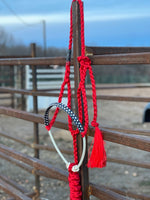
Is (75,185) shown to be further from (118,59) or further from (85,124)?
(118,59)

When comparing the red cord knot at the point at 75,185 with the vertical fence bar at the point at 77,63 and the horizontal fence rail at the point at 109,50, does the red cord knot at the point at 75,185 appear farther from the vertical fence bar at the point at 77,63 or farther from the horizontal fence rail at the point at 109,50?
the horizontal fence rail at the point at 109,50

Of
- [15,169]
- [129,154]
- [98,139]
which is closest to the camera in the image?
[98,139]

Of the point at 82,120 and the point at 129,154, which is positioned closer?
the point at 82,120

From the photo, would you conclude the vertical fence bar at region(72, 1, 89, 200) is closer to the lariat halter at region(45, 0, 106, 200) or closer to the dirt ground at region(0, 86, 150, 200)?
the lariat halter at region(45, 0, 106, 200)

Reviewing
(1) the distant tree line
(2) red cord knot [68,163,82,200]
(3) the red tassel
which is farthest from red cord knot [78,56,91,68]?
(1) the distant tree line

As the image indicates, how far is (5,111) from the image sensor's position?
170 centimetres

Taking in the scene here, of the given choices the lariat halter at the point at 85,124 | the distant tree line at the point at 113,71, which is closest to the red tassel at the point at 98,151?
the lariat halter at the point at 85,124

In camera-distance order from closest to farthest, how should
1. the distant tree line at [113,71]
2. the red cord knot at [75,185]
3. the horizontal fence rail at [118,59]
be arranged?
the horizontal fence rail at [118,59] → the red cord knot at [75,185] → the distant tree line at [113,71]

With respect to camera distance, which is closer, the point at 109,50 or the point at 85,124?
the point at 85,124

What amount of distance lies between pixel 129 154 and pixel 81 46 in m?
2.94

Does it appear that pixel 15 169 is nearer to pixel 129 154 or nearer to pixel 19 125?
pixel 129 154

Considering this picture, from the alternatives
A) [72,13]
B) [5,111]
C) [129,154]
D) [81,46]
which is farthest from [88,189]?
[129,154]

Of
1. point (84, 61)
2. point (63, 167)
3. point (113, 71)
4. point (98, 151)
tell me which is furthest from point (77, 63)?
point (113, 71)

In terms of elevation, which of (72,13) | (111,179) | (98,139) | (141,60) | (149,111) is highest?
(72,13)
